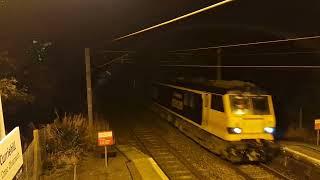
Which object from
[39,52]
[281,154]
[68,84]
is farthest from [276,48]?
[68,84]

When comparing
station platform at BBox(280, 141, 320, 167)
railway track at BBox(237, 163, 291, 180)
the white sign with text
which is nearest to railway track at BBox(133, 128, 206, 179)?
railway track at BBox(237, 163, 291, 180)

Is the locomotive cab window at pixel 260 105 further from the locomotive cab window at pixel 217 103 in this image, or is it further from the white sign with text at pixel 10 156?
the white sign with text at pixel 10 156

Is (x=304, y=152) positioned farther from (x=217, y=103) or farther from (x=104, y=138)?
(x=104, y=138)

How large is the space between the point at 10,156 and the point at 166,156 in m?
10.6

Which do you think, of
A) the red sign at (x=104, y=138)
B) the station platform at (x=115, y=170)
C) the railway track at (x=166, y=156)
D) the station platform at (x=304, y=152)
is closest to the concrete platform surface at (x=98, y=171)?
the station platform at (x=115, y=170)

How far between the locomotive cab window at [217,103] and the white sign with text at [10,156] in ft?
30.8

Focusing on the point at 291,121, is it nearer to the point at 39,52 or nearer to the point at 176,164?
the point at 176,164

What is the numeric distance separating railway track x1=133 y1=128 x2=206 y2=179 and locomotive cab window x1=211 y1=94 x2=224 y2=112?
2.25m

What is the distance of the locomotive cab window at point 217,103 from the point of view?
13586 mm

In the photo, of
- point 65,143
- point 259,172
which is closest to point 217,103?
point 259,172

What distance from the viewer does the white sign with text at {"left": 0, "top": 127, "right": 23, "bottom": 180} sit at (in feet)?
13.6

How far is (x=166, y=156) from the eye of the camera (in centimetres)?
1480

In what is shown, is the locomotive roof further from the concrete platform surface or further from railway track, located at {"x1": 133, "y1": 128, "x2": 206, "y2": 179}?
the concrete platform surface

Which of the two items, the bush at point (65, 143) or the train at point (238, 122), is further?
the train at point (238, 122)
